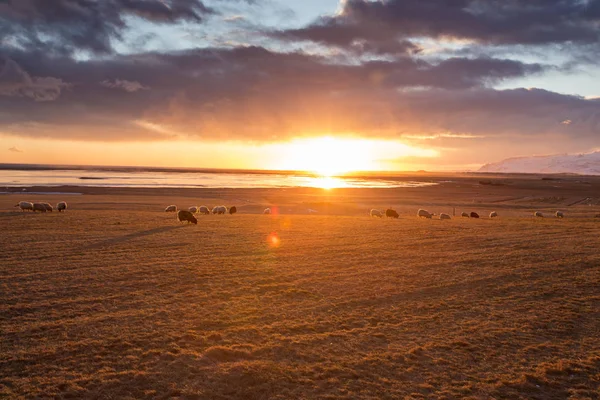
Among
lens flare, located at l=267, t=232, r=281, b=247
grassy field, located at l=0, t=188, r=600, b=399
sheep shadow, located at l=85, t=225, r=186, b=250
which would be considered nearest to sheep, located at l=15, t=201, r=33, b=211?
grassy field, located at l=0, t=188, r=600, b=399

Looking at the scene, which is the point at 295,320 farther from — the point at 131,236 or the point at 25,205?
the point at 25,205

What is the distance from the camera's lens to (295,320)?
11023mm

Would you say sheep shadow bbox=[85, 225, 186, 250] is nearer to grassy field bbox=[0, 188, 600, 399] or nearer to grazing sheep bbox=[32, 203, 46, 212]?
grassy field bbox=[0, 188, 600, 399]

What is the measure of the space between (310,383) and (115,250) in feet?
46.4

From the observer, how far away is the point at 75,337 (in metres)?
9.55

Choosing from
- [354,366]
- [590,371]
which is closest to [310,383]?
[354,366]

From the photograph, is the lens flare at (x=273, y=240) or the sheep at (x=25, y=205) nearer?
the lens flare at (x=273, y=240)

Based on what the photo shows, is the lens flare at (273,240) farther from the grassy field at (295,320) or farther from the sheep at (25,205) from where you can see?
the sheep at (25,205)

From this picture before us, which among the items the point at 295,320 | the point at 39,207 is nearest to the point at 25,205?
the point at 39,207

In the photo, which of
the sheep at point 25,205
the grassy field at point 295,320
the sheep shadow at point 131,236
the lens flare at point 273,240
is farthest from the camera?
the sheep at point 25,205

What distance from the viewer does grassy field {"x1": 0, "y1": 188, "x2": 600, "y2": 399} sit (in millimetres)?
7973

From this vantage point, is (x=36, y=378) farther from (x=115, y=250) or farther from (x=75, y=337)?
(x=115, y=250)

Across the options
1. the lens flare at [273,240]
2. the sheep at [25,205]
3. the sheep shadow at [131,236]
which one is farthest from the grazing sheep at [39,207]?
the lens flare at [273,240]

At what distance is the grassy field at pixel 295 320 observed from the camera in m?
7.97
